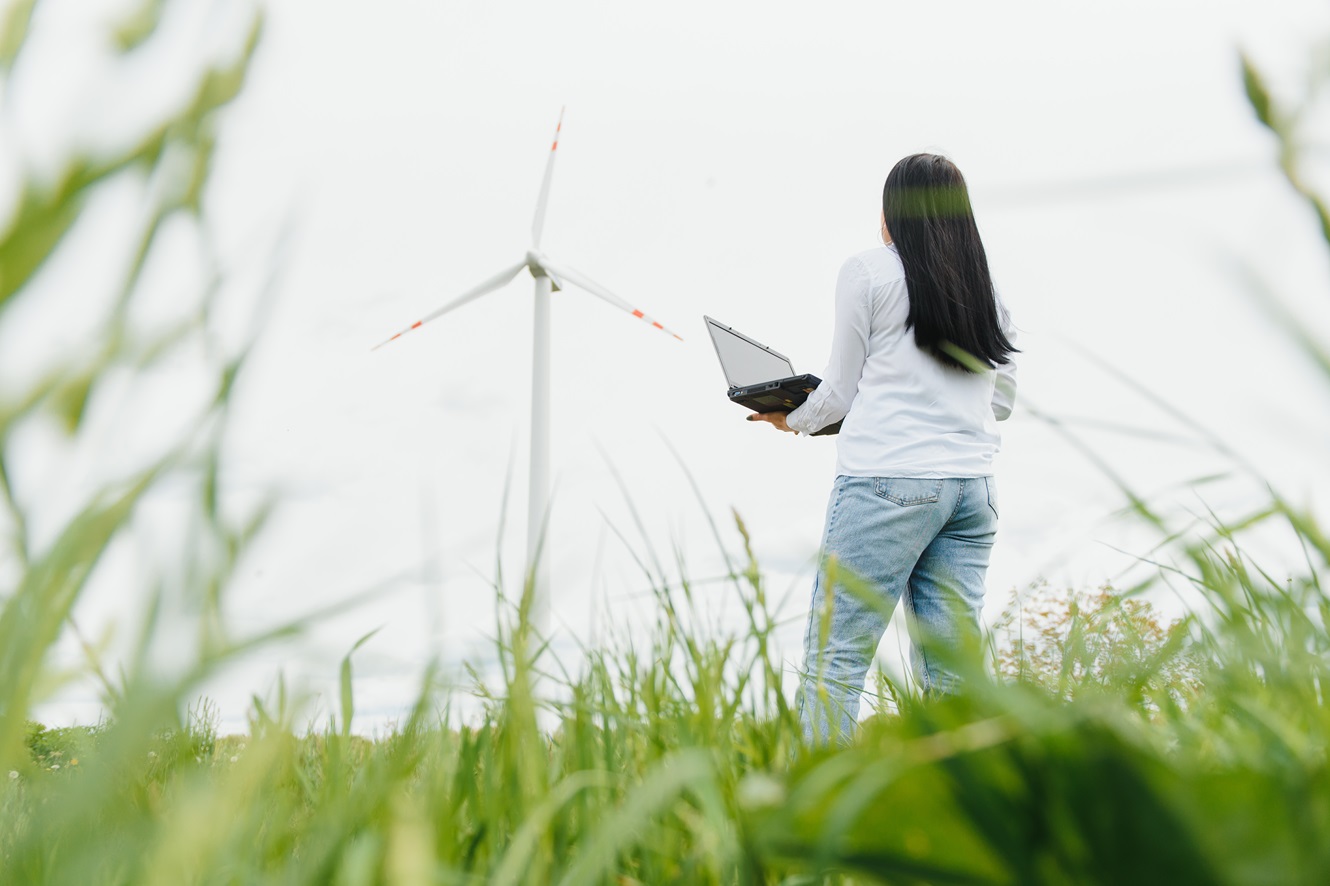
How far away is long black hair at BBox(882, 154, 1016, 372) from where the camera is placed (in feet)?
10.2

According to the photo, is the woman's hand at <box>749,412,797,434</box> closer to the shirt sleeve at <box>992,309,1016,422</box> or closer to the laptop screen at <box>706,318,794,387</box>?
the laptop screen at <box>706,318,794,387</box>

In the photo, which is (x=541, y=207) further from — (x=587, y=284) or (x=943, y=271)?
(x=943, y=271)

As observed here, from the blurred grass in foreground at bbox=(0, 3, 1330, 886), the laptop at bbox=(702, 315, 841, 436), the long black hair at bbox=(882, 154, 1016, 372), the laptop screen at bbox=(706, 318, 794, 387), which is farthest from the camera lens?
the laptop screen at bbox=(706, 318, 794, 387)

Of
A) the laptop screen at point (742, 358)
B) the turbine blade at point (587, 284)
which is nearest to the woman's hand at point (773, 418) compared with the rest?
the laptop screen at point (742, 358)

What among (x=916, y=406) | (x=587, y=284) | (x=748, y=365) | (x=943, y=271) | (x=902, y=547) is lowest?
(x=902, y=547)

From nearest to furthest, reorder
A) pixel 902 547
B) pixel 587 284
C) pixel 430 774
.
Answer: pixel 430 774, pixel 902 547, pixel 587 284

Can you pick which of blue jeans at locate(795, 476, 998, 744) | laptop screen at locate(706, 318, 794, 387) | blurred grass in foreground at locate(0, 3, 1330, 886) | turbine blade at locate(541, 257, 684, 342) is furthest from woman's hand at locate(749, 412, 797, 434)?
turbine blade at locate(541, 257, 684, 342)

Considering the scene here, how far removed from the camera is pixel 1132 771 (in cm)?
43

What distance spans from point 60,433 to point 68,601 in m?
0.07

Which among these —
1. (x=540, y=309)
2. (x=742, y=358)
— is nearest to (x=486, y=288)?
(x=540, y=309)

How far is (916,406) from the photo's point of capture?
10.2 feet

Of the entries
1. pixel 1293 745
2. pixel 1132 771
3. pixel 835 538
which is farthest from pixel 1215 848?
pixel 835 538

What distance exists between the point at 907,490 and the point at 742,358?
125cm

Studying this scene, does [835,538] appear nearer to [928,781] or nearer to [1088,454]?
[1088,454]
